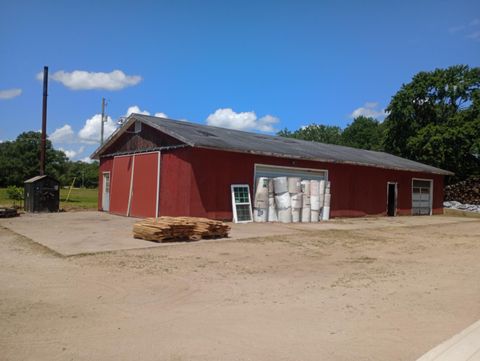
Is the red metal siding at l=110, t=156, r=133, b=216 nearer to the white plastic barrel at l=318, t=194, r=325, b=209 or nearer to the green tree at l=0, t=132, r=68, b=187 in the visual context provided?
the white plastic barrel at l=318, t=194, r=325, b=209

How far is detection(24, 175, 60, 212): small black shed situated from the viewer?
21500 mm

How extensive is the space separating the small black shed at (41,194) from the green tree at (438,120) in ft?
92.9

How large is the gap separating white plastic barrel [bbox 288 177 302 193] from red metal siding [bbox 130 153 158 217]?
5.48 meters

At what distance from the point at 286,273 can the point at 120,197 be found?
46.9 ft

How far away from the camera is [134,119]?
20297 mm

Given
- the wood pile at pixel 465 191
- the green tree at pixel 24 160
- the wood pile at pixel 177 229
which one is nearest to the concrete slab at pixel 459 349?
the wood pile at pixel 177 229

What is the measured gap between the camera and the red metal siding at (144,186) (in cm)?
1855

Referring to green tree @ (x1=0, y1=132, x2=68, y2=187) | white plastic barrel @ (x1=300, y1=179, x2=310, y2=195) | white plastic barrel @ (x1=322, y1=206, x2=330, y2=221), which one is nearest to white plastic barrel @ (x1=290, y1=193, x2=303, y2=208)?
white plastic barrel @ (x1=300, y1=179, x2=310, y2=195)

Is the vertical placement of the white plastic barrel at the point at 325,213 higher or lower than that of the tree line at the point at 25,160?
lower

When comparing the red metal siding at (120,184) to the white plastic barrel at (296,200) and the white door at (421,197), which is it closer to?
the white plastic barrel at (296,200)

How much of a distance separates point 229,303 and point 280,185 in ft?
40.4

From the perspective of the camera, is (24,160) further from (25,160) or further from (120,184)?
(120,184)

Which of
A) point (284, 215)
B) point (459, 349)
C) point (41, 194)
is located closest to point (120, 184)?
point (41, 194)

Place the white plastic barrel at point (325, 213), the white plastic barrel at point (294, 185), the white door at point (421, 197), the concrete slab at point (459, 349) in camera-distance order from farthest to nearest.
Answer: the white door at point (421, 197)
the white plastic barrel at point (325, 213)
the white plastic barrel at point (294, 185)
the concrete slab at point (459, 349)
